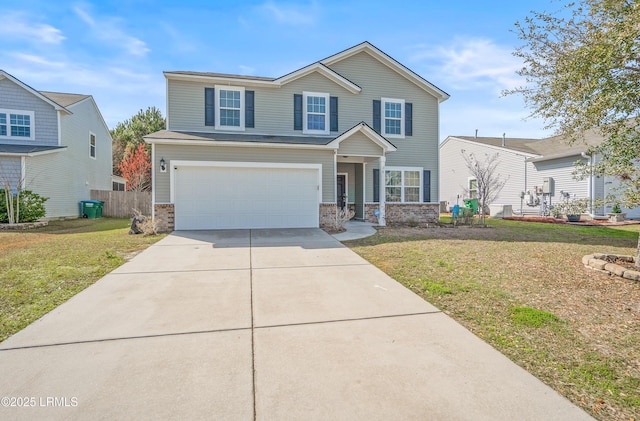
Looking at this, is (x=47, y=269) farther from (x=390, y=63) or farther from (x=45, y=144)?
(x=45, y=144)

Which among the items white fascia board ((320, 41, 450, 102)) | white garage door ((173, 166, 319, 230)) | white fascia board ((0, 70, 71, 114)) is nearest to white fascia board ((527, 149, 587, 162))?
white fascia board ((320, 41, 450, 102))

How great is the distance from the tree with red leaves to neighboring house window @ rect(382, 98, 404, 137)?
21330mm

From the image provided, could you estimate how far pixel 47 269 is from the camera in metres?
5.79

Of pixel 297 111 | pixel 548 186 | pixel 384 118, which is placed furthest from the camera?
pixel 548 186

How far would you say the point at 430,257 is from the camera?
6965mm

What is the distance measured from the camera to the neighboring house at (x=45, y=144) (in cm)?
1448

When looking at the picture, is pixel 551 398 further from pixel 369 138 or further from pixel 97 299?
pixel 369 138

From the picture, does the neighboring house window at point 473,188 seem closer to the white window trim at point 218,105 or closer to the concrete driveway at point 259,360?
the white window trim at point 218,105

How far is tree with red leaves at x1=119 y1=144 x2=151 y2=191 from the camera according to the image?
87.5 feet

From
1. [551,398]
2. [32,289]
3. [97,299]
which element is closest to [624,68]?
[551,398]

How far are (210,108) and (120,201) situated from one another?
11.3 m

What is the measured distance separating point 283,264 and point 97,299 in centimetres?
308

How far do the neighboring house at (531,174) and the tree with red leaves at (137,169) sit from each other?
25.3m

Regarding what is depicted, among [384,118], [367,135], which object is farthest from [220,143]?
[384,118]
